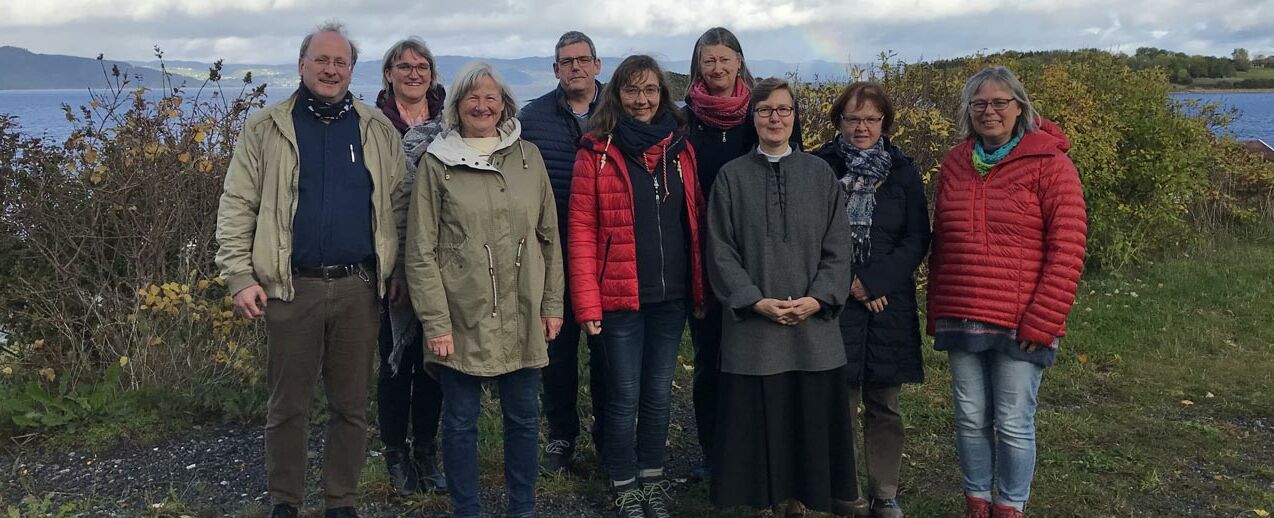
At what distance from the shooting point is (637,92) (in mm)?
3824

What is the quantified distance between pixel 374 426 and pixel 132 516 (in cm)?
131

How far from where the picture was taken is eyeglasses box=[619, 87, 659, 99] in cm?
382

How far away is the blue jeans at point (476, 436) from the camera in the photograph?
146 inches

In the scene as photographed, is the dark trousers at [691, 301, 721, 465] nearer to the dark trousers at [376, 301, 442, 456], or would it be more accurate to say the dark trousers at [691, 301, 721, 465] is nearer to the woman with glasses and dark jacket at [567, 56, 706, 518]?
the woman with glasses and dark jacket at [567, 56, 706, 518]

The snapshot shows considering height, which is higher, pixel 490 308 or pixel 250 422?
pixel 490 308

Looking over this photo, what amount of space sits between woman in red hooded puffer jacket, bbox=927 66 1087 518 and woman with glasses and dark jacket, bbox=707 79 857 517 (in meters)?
0.46

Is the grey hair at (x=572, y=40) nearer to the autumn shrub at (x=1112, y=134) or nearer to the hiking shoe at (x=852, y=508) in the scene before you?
the hiking shoe at (x=852, y=508)

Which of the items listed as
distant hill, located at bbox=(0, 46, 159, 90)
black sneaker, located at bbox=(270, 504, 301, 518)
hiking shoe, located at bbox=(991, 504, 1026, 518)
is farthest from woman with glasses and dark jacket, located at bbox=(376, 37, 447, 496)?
distant hill, located at bbox=(0, 46, 159, 90)

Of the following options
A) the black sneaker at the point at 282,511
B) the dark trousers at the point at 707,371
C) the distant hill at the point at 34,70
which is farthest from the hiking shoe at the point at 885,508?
the distant hill at the point at 34,70

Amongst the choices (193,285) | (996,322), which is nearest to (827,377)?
(996,322)

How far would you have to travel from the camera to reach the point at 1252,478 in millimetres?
4625

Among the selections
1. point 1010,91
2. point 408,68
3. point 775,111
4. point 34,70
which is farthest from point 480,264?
point 34,70

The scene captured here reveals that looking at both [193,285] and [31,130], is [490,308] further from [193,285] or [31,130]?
[31,130]

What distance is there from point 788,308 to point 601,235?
2.72ft
